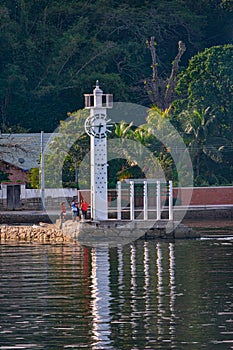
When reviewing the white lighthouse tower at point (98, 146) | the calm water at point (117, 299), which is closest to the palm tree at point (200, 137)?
the white lighthouse tower at point (98, 146)

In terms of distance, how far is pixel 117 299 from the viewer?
27.5 meters

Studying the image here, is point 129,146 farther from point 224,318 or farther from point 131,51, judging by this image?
point 224,318

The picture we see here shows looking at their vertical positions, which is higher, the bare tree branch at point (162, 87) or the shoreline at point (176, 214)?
the bare tree branch at point (162, 87)

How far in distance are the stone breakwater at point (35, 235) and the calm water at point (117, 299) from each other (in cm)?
432

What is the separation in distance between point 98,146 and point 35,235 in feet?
14.7

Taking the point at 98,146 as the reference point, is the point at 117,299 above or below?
below

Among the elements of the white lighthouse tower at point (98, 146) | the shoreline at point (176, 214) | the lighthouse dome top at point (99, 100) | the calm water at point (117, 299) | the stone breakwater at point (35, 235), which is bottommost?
the calm water at point (117, 299)

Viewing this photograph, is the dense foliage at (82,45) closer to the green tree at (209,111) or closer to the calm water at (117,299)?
the green tree at (209,111)

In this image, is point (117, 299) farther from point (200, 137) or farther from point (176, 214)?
point (200, 137)

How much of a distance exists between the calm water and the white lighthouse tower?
4417 mm

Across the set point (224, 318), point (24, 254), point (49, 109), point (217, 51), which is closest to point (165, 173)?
point (217, 51)

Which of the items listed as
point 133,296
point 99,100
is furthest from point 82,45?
point 133,296

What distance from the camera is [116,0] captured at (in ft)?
318

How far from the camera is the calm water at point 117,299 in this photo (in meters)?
22.5
